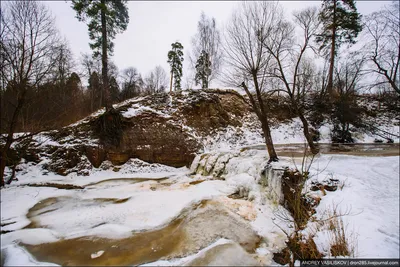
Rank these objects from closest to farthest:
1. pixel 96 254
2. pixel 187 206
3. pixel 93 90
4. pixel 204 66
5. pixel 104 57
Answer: pixel 96 254 < pixel 187 206 < pixel 104 57 < pixel 204 66 < pixel 93 90

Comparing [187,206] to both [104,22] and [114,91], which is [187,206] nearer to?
[104,22]

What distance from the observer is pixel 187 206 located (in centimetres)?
505

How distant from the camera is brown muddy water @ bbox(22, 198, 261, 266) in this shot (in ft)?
9.85

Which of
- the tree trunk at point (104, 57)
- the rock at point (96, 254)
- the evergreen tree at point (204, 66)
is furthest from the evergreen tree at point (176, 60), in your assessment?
the rock at point (96, 254)

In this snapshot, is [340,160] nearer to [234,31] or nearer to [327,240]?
[327,240]

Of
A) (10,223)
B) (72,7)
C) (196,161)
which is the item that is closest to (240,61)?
(196,161)

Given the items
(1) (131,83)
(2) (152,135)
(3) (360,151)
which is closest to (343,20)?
(3) (360,151)

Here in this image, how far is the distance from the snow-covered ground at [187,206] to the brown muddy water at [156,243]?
0.42 feet

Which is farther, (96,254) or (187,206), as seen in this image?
(187,206)

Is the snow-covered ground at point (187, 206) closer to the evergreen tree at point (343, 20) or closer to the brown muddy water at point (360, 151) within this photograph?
the brown muddy water at point (360, 151)

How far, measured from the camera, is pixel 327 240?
9.22 ft

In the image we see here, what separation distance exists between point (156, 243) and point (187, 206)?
168 cm

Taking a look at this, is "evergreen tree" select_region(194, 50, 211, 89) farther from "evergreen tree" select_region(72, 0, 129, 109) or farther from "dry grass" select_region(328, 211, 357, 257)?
"dry grass" select_region(328, 211, 357, 257)

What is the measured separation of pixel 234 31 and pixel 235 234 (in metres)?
7.03
